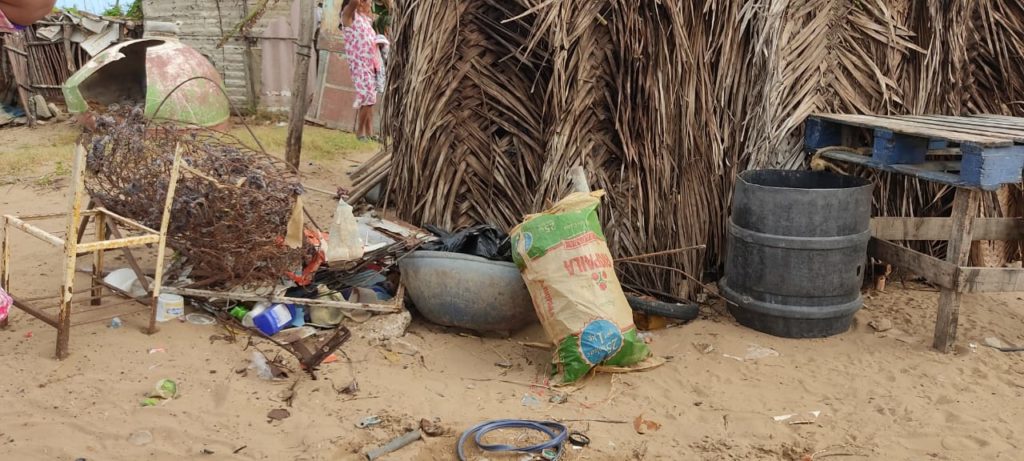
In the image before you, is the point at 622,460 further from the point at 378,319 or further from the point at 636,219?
the point at 636,219

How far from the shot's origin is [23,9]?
102 inches

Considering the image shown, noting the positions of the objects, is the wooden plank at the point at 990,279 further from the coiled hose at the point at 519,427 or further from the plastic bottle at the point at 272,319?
the plastic bottle at the point at 272,319

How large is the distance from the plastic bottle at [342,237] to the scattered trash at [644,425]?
1862 millimetres

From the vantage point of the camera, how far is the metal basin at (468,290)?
4.31m

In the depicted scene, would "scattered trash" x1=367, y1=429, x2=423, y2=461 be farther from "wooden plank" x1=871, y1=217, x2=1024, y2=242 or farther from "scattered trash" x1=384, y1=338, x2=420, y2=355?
"wooden plank" x1=871, y1=217, x2=1024, y2=242

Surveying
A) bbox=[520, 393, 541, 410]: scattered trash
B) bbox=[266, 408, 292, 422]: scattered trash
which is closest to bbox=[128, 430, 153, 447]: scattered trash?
bbox=[266, 408, 292, 422]: scattered trash

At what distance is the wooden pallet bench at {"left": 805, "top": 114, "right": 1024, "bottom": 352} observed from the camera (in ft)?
13.0

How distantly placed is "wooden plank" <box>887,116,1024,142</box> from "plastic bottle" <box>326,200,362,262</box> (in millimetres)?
3306

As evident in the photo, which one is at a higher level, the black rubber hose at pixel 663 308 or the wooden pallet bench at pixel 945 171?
the wooden pallet bench at pixel 945 171

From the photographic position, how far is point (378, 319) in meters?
4.41

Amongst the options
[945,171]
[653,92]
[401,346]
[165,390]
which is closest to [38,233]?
[165,390]

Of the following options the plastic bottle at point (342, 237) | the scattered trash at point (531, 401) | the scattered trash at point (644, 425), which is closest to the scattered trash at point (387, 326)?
the plastic bottle at point (342, 237)

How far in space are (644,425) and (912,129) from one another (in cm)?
222

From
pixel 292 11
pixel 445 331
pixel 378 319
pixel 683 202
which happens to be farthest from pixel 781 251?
pixel 292 11
